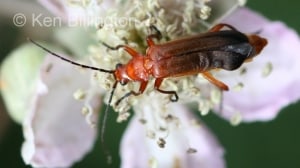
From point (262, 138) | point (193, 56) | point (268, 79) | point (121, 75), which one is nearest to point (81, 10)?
point (121, 75)

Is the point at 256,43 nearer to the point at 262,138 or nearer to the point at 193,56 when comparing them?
the point at 193,56

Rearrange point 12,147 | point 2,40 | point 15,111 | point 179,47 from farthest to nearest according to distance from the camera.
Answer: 1. point 12,147
2. point 2,40
3. point 15,111
4. point 179,47

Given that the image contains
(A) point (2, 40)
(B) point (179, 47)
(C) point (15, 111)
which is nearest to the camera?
(B) point (179, 47)

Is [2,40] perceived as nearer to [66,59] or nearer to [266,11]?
[66,59]

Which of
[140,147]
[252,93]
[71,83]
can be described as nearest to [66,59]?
[71,83]

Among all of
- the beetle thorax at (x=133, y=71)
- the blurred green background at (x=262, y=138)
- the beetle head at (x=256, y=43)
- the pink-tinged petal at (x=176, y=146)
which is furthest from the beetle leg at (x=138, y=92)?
the blurred green background at (x=262, y=138)
